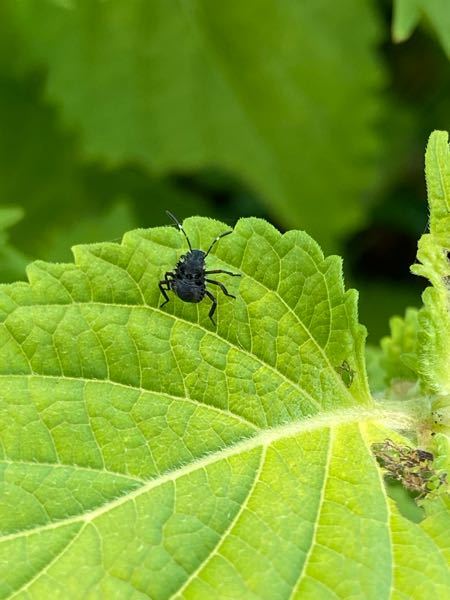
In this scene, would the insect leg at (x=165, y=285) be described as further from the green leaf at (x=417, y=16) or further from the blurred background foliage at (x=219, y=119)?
A: the blurred background foliage at (x=219, y=119)

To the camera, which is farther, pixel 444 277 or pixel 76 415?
pixel 444 277

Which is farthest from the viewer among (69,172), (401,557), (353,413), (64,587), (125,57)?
(69,172)

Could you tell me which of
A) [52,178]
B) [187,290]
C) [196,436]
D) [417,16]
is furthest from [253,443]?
[52,178]

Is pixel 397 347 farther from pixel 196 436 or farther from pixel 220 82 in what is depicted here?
pixel 220 82

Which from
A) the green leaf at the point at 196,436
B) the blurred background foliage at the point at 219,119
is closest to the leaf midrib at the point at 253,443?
the green leaf at the point at 196,436

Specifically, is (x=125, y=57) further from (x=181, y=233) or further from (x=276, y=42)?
(x=181, y=233)

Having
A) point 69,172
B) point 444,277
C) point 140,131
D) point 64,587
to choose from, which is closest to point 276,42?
point 140,131

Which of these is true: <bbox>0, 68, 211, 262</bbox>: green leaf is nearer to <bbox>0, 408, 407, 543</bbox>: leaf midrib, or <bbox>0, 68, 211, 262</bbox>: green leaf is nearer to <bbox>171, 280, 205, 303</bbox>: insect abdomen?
Answer: <bbox>171, 280, 205, 303</bbox>: insect abdomen
